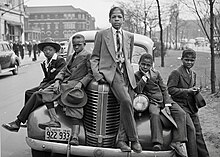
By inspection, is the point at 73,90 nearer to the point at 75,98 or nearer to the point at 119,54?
the point at 75,98

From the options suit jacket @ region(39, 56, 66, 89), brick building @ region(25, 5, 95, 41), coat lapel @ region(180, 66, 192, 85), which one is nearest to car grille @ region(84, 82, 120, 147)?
coat lapel @ region(180, 66, 192, 85)

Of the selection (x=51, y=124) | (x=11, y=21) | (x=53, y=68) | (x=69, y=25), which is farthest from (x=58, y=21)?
(x=51, y=124)

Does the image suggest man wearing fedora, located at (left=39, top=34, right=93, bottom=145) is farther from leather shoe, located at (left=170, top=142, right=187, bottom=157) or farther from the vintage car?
leather shoe, located at (left=170, top=142, right=187, bottom=157)

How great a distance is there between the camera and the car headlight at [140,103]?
4652 mm

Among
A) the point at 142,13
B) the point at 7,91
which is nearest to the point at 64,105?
the point at 7,91

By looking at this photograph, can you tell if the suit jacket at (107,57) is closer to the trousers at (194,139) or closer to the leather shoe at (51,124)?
the leather shoe at (51,124)

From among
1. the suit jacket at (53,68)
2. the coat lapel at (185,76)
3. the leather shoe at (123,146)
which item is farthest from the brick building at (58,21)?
the leather shoe at (123,146)

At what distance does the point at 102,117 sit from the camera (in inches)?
177

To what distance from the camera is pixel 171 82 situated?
5.09m

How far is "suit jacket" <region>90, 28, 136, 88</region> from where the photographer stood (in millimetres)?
4652

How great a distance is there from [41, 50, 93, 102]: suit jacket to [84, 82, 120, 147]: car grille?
0.31 meters

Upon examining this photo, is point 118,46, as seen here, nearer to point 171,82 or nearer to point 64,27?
point 171,82

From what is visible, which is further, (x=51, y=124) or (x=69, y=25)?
(x=69, y=25)

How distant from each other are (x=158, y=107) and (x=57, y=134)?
4.77 ft
